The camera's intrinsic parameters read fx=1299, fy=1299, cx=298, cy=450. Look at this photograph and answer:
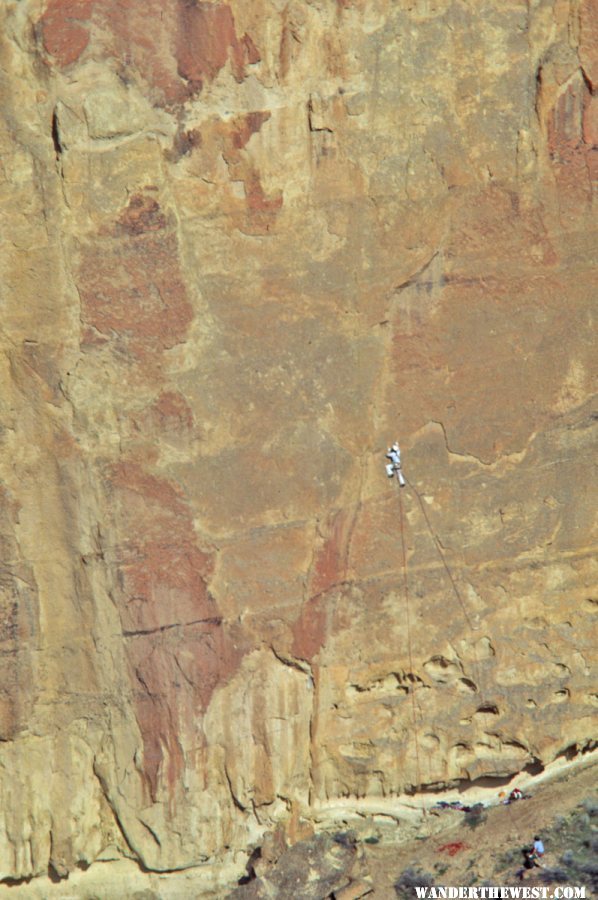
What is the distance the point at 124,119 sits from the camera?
1245 centimetres

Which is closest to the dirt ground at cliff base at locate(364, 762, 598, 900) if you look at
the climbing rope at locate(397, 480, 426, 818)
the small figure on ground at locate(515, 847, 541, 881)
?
the small figure on ground at locate(515, 847, 541, 881)

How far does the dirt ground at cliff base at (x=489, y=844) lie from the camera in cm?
1435

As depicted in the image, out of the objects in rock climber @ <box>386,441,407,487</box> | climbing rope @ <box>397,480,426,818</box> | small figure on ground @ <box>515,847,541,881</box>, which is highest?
rock climber @ <box>386,441,407,487</box>

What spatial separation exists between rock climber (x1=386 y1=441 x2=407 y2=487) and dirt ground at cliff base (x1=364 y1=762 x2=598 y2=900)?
4.09 meters

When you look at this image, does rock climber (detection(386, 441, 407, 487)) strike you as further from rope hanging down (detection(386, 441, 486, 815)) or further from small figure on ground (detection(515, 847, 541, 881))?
small figure on ground (detection(515, 847, 541, 881))

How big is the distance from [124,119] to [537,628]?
7.01 m

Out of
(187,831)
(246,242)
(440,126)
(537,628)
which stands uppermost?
(440,126)

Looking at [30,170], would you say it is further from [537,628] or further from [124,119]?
[537,628]

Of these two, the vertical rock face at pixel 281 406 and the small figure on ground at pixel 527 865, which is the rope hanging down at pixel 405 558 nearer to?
the vertical rock face at pixel 281 406

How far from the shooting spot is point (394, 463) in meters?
13.6

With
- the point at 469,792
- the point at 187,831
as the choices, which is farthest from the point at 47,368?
the point at 469,792

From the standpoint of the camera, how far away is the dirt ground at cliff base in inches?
565

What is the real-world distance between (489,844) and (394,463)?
15.0ft

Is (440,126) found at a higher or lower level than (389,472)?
higher
